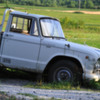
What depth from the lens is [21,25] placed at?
820 centimetres

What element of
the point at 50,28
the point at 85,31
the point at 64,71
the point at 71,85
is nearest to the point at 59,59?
the point at 64,71

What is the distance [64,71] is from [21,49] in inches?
48.0

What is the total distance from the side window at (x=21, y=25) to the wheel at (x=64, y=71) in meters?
1.21

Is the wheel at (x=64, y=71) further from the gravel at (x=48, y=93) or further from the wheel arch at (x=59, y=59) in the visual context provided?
the gravel at (x=48, y=93)

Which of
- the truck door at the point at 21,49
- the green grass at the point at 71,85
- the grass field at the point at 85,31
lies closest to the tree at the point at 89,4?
the grass field at the point at 85,31

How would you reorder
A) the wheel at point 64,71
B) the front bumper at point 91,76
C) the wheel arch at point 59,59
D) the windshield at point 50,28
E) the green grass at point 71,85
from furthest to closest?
the windshield at point 50,28, the wheel arch at point 59,59, the wheel at point 64,71, the front bumper at point 91,76, the green grass at point 71,85

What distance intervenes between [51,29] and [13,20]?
1.03 metres

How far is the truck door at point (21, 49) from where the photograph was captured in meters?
7.70

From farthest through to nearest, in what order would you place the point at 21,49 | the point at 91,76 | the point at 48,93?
the point at 21,49 → the point at 91,76 → the point at 48,93

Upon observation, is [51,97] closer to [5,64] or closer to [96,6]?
[5,64]

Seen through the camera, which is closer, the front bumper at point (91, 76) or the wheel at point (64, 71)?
the front bumper at point (91, 76)

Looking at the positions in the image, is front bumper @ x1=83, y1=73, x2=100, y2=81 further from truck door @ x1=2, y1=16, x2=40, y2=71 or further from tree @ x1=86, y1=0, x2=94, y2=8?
tree @ x1=86, y1=0, x2=94, y2=8

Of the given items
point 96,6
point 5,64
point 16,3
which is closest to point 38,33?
point 5,64

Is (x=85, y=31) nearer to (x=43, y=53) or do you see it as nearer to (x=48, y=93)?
(x=43, y=53)
